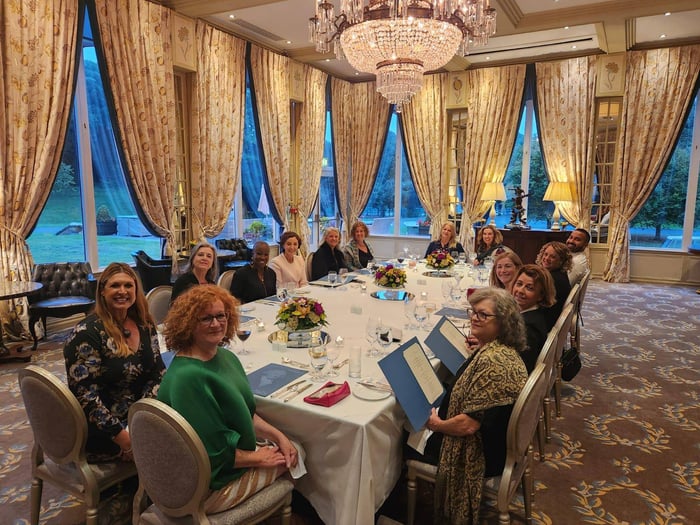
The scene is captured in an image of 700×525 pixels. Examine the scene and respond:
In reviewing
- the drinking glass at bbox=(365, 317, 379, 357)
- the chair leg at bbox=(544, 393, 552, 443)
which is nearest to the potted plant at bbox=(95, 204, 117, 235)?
the drinking glass at bbox=(365, 317, 379, 357)

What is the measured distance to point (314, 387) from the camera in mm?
2193

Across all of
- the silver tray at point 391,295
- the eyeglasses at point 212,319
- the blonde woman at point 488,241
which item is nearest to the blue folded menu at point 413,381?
the eyeglasses at point 212,319

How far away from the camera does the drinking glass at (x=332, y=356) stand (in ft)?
7.70

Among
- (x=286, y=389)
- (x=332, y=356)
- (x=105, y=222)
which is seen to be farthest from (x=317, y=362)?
(x=105, y=222)

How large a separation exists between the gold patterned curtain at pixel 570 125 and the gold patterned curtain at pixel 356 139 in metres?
3.02

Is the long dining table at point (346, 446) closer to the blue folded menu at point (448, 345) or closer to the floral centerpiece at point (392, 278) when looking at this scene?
the blue folded menu at point (448, 345)

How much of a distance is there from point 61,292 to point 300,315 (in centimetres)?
377

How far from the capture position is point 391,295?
13.5 feet

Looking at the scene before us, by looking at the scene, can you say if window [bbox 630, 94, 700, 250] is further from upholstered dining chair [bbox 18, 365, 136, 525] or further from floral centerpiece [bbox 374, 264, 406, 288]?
upholstered dining chair [bbox 18, 365, 136, 525]

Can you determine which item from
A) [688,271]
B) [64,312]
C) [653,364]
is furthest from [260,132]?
[688,271]

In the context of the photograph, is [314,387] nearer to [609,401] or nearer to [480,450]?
[480,450]

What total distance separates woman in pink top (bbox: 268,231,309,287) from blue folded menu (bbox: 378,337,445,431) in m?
2.69

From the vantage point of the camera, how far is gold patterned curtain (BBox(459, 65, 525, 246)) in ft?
29.6

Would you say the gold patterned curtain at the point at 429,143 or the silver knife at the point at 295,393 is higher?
the gold patterned curtain at the point at 429,143
